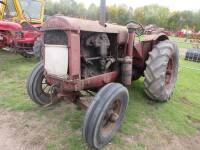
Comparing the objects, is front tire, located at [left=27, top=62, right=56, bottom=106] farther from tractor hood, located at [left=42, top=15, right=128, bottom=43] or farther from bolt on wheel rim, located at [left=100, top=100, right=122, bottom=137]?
bolt on wheel rim, located at [left=100, top=100, right=122, bottom=137]

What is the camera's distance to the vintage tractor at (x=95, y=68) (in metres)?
3.10

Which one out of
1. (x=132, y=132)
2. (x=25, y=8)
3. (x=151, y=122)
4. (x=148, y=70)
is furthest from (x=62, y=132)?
(x=25, y=8)

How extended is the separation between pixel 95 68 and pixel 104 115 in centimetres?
93

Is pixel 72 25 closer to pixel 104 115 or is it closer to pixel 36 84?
pixel 104 115

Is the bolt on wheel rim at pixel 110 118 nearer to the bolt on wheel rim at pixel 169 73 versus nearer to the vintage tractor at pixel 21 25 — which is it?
the bolt on wheel rim at pixel 169 73

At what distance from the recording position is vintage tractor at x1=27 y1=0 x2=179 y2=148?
310cm

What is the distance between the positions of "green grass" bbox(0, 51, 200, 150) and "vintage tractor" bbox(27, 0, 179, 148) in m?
0.21

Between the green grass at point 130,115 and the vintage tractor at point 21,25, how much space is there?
1.72 metres

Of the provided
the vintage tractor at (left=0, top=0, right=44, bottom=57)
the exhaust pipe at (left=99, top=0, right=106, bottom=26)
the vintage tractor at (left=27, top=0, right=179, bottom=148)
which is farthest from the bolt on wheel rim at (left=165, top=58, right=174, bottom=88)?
the vintage tractor at (left=0, top=0, right=44, bottom=57)

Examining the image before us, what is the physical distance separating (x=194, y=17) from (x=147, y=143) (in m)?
61.5

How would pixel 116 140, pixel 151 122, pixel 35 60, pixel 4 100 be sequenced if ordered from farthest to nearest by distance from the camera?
pixel 35 60 → pixel 4 100 → pixel 151 122 → pixel 116 140

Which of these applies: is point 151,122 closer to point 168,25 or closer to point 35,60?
point 35,60

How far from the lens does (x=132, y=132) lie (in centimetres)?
377

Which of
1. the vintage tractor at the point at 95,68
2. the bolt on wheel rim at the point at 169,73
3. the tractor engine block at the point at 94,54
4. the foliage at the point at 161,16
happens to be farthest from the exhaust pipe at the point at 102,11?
the foliage at the point at 161,16
